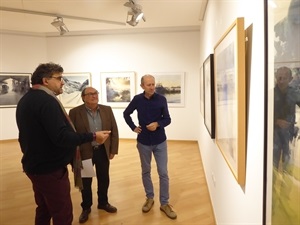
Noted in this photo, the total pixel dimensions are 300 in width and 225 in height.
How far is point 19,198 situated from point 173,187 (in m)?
2.27

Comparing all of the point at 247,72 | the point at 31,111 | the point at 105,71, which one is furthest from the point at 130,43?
the point at 247,72

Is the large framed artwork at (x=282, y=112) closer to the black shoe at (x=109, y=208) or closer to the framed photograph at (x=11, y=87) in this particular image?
the black shoe at (x=109, y=208)

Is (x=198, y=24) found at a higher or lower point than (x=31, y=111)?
higher

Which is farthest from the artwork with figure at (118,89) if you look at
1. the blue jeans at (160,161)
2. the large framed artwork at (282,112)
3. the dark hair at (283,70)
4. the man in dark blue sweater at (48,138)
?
the dark hair at (283,70)

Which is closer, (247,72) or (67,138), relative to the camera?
(247,72)

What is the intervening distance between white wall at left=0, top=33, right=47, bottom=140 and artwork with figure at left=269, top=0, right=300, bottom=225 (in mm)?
7980

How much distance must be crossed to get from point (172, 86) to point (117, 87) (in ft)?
5.10

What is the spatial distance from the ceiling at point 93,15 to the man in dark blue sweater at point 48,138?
2921mm

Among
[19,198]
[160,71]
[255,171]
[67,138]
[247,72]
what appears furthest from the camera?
[160,71]

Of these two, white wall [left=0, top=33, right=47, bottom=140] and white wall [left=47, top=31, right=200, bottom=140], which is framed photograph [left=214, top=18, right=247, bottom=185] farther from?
white wall [left=0, top=33, right=47, bottom=140]

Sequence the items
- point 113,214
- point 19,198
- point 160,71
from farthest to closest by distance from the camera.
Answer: point 160,71, point 19,198, point 113,214

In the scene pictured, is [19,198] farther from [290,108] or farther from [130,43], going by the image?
[130,43]

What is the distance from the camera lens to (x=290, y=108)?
0.79 m

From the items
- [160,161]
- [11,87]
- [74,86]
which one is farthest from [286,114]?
[11,87]
